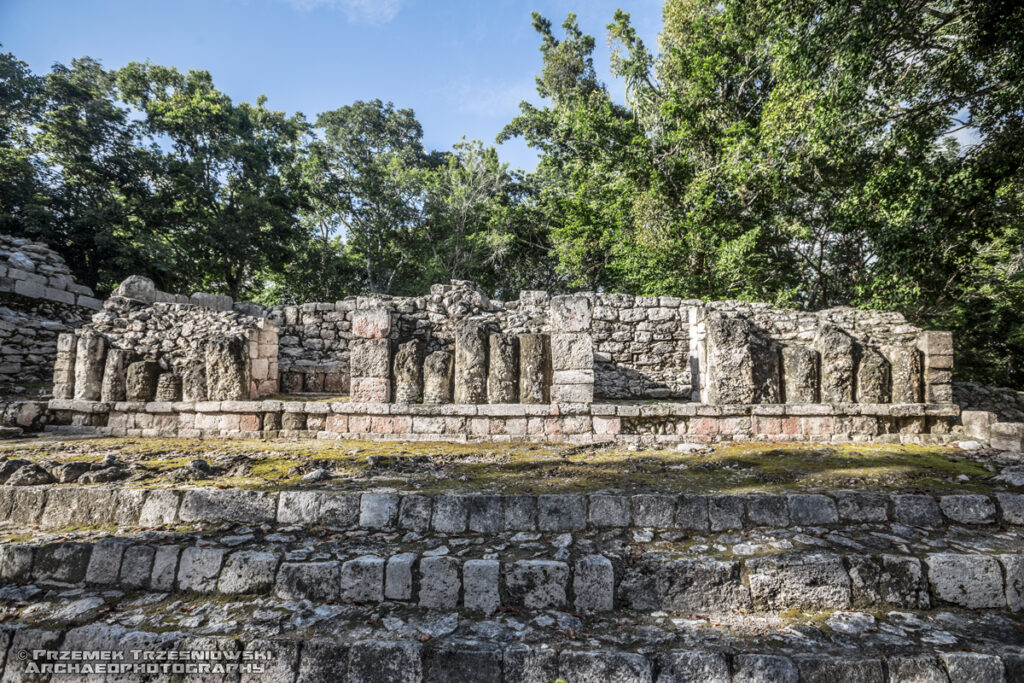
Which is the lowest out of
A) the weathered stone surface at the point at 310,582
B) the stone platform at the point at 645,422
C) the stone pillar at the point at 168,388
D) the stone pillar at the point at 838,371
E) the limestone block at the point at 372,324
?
the weathered stone surface at the point at 310,582

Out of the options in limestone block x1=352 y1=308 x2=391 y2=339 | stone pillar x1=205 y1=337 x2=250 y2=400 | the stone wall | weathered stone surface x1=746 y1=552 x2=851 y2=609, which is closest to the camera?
weathered stone surface x1=746 y1=552 x2=851 y2=609

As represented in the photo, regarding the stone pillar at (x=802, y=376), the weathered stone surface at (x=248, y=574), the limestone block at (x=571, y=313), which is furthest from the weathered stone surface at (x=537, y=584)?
the stone pillar at (x=802, y=376)

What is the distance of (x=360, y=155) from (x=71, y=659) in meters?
25.4

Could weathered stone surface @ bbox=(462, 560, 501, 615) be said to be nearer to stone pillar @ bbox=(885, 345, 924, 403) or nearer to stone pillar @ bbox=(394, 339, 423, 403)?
stone pillar @ bbox=(394, 339, 423, 403)

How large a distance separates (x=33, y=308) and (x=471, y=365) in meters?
12.0

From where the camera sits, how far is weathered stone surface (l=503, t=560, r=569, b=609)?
2.67 meters

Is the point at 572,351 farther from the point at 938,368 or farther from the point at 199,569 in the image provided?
the point at 938,368

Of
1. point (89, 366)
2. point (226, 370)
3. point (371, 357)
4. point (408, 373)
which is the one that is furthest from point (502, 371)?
point (89, 366)

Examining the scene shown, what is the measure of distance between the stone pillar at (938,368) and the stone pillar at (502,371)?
535 centimetres

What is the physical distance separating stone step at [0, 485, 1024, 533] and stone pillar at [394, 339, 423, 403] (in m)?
2.47

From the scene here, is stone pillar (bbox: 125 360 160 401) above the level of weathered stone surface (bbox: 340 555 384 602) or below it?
above

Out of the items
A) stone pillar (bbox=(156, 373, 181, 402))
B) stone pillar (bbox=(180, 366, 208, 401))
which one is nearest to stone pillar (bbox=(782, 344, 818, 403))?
stone pillar (bbox=(180, 366, 208, 401))

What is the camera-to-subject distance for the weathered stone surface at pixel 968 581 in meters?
2.68

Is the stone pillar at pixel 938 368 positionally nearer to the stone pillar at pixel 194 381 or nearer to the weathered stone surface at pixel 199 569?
the weathered stone surface at pixel 199 569
